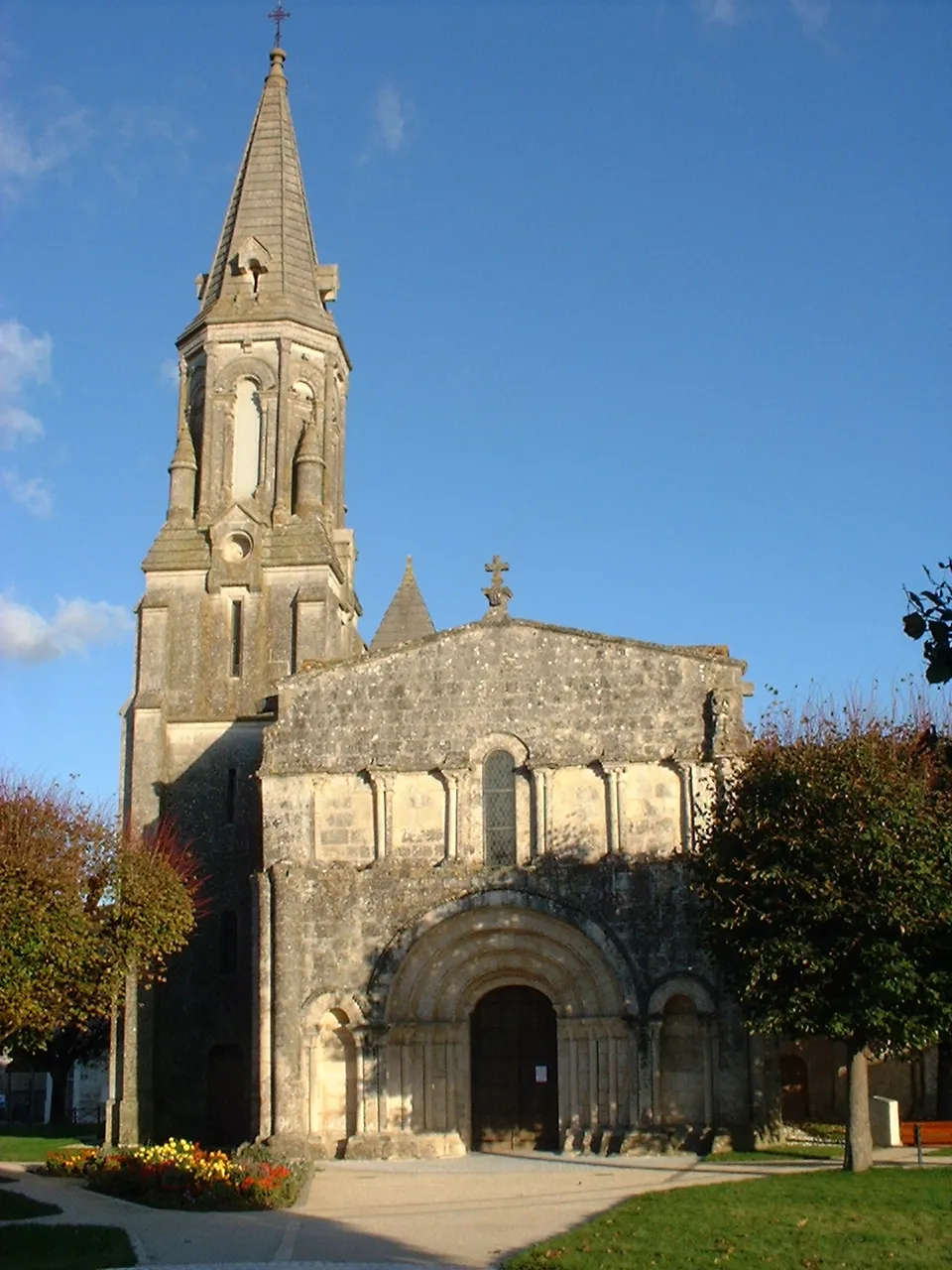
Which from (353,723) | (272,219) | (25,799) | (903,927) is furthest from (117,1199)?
(272,219)

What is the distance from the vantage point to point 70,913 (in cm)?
2659

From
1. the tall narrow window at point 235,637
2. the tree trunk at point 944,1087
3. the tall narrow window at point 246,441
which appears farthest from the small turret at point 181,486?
the tree trunk at point 944,1087

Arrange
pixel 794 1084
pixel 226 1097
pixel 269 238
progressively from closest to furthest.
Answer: pixel 226 1097 → pixel 794 1084 → pixel 269 238

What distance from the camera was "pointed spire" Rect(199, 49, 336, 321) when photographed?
130ft

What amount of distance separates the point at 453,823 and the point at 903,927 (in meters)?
9.65

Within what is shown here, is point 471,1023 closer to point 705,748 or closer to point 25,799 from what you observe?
point 705,748

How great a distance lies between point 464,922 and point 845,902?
27.1 ft

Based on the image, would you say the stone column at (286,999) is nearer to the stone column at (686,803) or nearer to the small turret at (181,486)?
the stone column at (686,803)

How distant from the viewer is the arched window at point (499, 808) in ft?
97.1

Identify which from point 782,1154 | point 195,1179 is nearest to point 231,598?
point 195,1179

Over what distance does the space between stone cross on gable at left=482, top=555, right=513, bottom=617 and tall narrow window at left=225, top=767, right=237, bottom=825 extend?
305 inches

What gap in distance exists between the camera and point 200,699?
3531 cm

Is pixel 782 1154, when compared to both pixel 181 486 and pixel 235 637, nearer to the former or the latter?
pixel 235 637

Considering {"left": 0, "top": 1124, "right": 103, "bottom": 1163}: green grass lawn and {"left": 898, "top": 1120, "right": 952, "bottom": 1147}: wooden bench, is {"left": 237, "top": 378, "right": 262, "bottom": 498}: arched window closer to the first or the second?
{"left": 0, "top": 1124, "right": 103, "bottom": 1163}: green grass lawn
